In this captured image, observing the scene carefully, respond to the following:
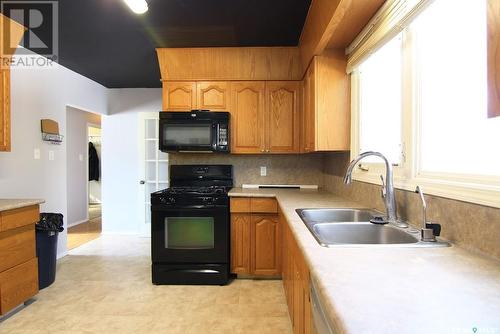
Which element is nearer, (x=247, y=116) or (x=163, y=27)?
(x=163, y=27)

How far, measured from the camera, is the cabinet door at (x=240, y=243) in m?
2.92

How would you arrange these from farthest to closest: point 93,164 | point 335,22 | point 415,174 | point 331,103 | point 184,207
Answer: point 93,164 < point 184,207 < point 331,103 < point 335,22 < point 415,174

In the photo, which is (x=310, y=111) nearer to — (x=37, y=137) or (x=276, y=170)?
(x=276, y=170)

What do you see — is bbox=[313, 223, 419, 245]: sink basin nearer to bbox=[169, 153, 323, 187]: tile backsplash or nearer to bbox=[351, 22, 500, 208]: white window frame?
bbox=[351, 22, 500, 208]: white window frame

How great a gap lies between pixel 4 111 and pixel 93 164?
17.3ft

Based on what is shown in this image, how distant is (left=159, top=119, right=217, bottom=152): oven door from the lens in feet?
10.1

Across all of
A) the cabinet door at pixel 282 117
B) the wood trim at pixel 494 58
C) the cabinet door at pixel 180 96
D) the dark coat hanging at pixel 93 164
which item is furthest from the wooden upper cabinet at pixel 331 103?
the dark coat hanging at pixel 93 164

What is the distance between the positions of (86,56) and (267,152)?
2330 mm

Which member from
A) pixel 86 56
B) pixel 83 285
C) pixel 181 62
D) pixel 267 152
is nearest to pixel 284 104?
pixel 267 152

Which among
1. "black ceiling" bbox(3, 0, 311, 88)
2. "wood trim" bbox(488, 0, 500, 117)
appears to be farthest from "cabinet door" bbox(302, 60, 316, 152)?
"wood trim" bbox(488, 0, 500, 117)

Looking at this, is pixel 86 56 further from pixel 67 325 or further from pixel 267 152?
pixel 67 325

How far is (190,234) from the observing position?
2875 millimetres

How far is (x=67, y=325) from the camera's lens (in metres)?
2.15

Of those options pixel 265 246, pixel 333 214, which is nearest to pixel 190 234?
pixel 265 246
